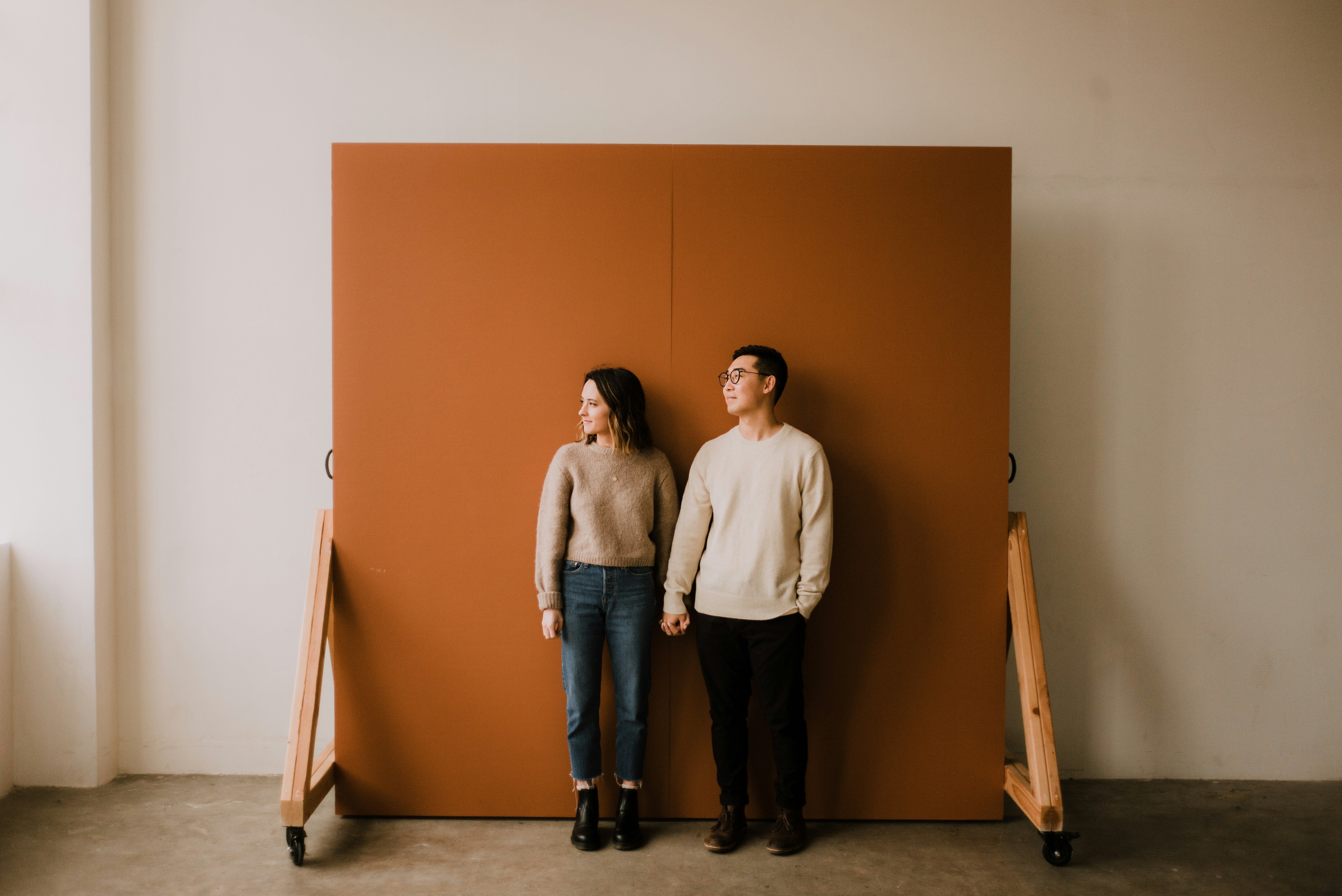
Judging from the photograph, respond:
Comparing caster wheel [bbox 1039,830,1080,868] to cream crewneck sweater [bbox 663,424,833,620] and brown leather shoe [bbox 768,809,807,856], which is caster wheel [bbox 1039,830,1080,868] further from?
cream crewneck sweater [bbox 663,424,833,620]

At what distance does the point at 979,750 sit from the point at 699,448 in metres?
1.64

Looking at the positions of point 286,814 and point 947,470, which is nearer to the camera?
point 286,814

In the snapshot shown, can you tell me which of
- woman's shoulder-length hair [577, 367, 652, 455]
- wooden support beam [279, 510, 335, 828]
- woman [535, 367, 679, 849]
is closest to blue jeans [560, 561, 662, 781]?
woman [535, 367, 679, 849]

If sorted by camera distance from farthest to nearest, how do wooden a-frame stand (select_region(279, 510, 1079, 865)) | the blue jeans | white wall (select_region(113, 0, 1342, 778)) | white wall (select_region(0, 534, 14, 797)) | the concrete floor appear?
1. white wall (select_region(113, 0, 1342, 778))
2. white wall (select_region(0, 534, 14, 797))
3. the blue jeans
4. wooden a-frame stand (select_region(279, 510, 1079, 865))
5. the concrete floor

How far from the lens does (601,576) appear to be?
262 centimetres


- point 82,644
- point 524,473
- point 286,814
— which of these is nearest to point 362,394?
point 524,473

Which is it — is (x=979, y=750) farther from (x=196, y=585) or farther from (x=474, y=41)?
(x=474, y=41)

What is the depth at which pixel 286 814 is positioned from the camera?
2490 millimetres

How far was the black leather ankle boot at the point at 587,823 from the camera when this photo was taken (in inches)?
103

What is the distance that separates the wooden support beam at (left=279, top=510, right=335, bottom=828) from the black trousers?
143cm

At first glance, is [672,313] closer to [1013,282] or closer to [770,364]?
[770,364]

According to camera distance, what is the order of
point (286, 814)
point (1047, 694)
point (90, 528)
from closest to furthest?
point (286, 814) < point (1047, 694) < point (90, 528)

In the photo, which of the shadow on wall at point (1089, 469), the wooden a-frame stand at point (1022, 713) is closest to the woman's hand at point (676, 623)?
the wooden a-frame stand at point (1022, 713)

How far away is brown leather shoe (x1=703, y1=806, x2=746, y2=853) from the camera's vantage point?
260cm
